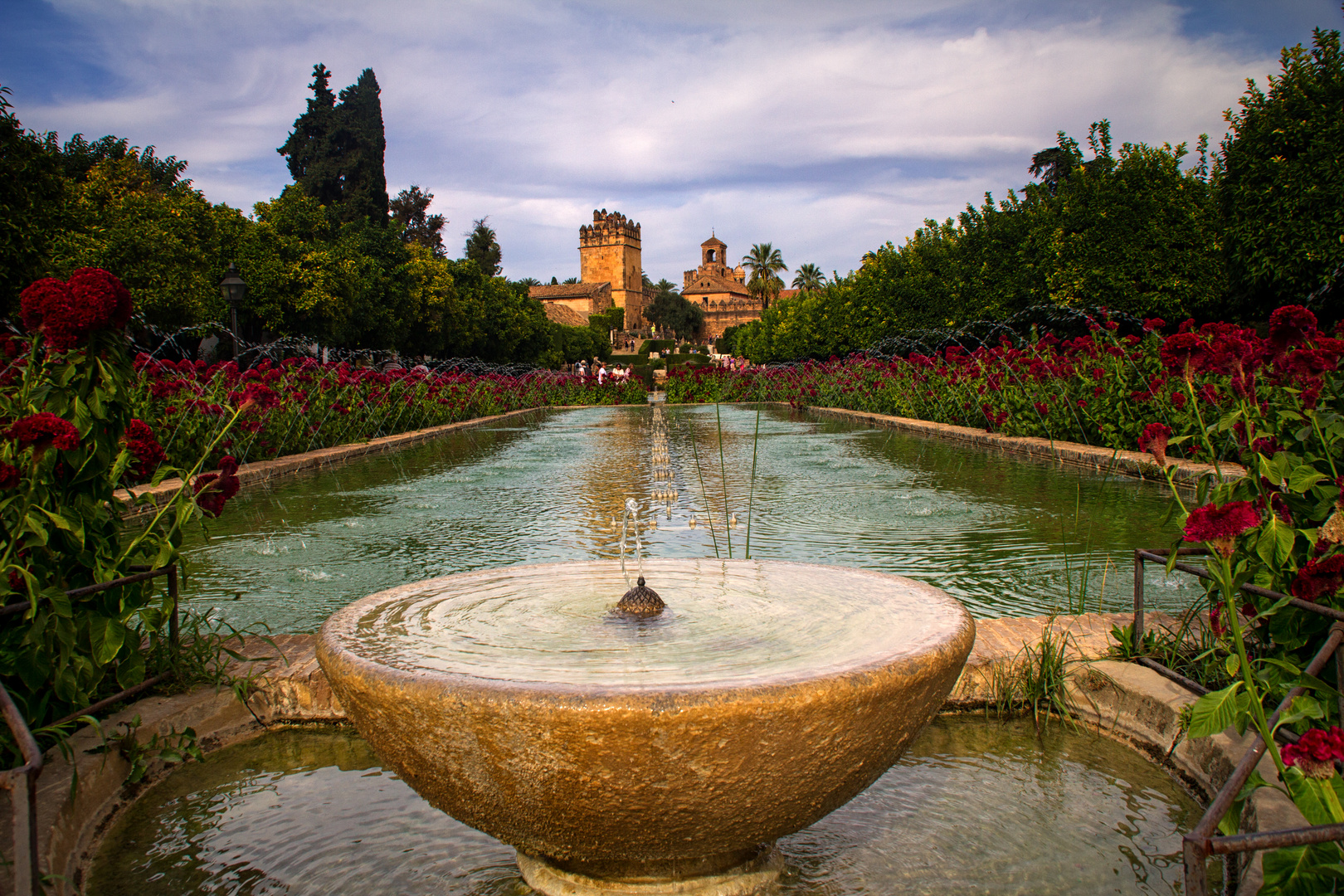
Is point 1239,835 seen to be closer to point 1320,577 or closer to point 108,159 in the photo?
point 1320,577

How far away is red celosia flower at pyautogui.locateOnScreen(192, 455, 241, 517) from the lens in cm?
208

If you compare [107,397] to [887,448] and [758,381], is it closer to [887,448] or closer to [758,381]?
[887,448]

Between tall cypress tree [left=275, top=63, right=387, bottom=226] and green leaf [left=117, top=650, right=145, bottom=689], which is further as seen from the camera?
tall cypress tree [left=275, top=63, right=387, bottom=226]

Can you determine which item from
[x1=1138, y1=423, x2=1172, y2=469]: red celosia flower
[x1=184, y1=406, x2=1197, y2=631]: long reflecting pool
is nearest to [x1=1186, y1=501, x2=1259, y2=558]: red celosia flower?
[x1=1138, y1=423, x2=1172, y2=469]: red celosia flower

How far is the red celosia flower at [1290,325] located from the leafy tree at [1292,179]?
1285 centimetres

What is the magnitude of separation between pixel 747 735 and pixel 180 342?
72.7 ft

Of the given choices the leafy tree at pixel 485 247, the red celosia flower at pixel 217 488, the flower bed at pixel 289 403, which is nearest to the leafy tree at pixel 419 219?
the leafy tree at pixel 485 247

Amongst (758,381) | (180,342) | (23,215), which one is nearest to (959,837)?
(23,215)

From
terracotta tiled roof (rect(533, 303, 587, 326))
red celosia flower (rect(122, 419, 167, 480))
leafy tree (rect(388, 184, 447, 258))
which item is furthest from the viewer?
terracotta tiled roof (rect(533, 303, 587, 326))

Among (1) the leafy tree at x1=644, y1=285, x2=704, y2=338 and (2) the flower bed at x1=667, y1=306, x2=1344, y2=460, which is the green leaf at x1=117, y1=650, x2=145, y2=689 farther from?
(1) the leafy tree at x1=644, y1=285, x2=704, y2=338

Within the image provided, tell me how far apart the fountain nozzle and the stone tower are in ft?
267

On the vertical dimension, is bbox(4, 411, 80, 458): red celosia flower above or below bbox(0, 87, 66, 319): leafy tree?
below

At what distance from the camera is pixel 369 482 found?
22.0 feet

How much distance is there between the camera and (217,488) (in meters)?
2.13
